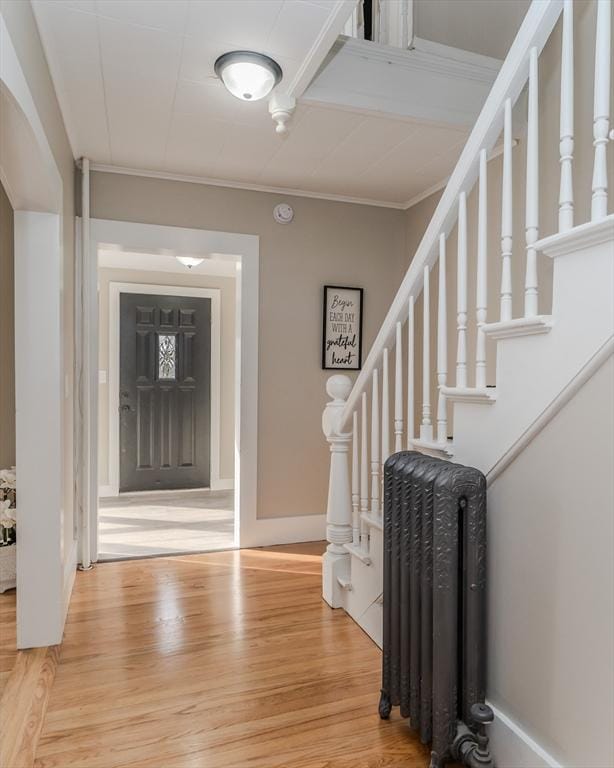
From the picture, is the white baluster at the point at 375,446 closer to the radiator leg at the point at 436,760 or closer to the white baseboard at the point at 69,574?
the radiator leg at the point at 436,760

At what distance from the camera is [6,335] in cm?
304

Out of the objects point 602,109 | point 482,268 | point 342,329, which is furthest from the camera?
point 342,329

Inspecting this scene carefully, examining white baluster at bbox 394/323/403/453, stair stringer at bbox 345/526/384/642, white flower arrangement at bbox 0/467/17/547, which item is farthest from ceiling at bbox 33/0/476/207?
stair stringer at bbox 345/526/384/642

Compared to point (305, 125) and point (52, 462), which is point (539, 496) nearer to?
point (52, 462)

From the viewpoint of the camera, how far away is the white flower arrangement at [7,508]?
2.78m

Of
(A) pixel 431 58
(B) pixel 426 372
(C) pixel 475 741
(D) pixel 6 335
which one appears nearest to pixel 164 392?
(D) pixel 6 335

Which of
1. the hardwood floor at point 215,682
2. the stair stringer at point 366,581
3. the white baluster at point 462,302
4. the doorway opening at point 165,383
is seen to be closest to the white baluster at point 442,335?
the white baluster at point 462,302

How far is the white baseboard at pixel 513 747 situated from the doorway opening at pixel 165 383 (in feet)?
11.5

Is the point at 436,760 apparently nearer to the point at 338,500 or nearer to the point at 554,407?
the point at 554,407

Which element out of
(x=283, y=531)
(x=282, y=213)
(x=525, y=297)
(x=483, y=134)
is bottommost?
(x=283, y=531)

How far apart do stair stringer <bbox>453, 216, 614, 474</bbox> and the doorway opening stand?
11.8 ft

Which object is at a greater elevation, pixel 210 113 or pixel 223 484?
pixel 210 113

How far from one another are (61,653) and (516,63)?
2678 millimetres

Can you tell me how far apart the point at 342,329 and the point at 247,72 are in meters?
1.96
